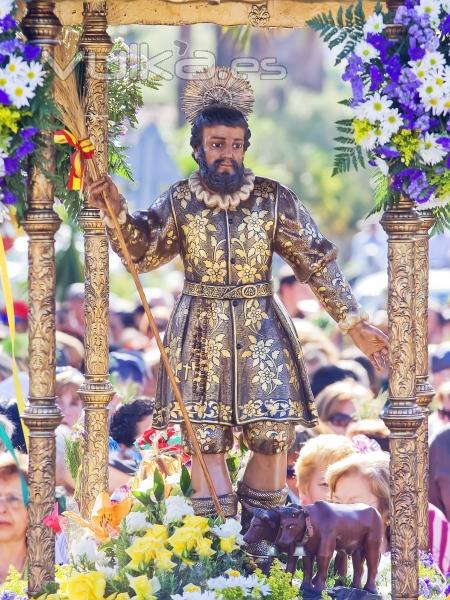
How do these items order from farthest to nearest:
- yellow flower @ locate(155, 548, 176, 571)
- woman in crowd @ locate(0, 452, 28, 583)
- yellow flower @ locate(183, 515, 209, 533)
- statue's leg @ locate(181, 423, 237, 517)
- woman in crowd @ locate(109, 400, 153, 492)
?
woman in crowd @ locate(109, 400, 153, 492) → woman in crowd @ locate(0, 452, 28, 583) → statue's leg @ locate(181, 423, 237, 517) → yellow flower @ locate(183, 515, 209, 533) → yellow flower @ locate(155, 548, 176, 571)

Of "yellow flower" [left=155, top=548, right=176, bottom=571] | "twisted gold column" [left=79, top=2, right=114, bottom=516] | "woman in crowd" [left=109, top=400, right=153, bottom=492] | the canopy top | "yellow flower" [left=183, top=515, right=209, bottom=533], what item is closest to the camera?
"yellow flower" [left=155, top=548, right=176, bottom=571]

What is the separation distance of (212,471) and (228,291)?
718mm

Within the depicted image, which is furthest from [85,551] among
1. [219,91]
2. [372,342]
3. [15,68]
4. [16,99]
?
[219,91]

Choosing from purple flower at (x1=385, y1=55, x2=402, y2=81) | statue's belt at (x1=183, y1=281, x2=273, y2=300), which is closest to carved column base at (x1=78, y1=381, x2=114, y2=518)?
statue's belt at (x1=183, y1=281, x2=273, y2=300)

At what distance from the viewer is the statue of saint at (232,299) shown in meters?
6.44

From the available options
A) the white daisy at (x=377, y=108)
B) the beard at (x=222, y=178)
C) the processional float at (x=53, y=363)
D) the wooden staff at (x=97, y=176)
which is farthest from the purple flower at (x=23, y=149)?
the white daisy at (x=377, y=108)

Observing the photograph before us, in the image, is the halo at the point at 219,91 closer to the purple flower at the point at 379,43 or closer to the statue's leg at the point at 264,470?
the purple flower at the point at 379,43

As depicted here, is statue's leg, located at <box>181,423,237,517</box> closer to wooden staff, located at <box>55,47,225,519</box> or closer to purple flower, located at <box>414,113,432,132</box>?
wooden staff, located at <box>55,47,225,519</box>

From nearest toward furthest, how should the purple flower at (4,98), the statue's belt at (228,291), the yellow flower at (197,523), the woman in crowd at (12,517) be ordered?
1. the purple flower at (4,98)
2. the yellow flower at (197,523)
3. the statue's belt at (228,291)
4. the woman in crowd at (12,517)

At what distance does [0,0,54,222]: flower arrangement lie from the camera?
5.82 metres

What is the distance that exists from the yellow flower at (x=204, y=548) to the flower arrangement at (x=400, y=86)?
1.46 m

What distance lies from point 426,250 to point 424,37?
143 cm

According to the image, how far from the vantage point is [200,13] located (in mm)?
6914

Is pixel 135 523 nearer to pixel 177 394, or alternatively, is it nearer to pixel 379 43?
pixel 177 394
